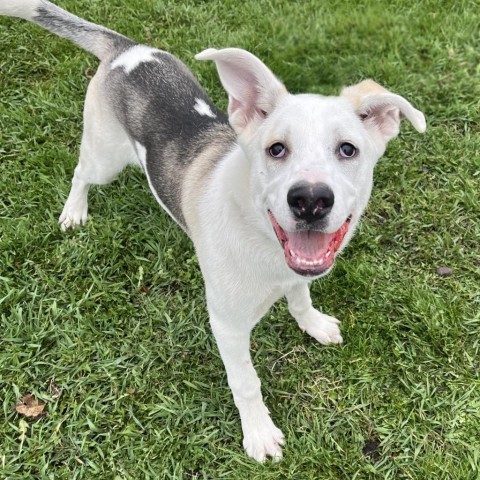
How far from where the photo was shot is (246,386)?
3.83 meters

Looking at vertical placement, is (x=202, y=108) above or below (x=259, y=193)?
below

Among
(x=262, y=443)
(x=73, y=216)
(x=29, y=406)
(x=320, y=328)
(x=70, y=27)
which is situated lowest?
(x=29, y=406)

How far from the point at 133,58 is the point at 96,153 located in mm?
862

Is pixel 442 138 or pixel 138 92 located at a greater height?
pixel 138 92

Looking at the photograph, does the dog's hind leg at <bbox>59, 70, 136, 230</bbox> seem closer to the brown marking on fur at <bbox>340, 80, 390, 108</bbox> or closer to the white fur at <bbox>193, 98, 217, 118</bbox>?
the white fur at <bbox>193, 98, 217, 118</bbox>

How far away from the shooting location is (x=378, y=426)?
417cm

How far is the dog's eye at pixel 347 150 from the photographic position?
2977 millimetres

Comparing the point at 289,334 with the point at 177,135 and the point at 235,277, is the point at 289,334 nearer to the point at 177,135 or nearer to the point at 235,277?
the point at 235,277

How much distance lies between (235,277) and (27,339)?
7.08ft

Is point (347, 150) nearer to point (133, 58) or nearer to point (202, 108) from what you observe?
point (202, 108)

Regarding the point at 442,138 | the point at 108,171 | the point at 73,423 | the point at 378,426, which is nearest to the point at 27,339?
the point at 73,423

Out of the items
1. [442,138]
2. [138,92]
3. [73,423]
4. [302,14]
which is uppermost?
[138,92]

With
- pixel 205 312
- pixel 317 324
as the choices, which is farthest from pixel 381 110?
pixel 205 312

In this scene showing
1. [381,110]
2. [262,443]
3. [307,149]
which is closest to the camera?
[307,149]
